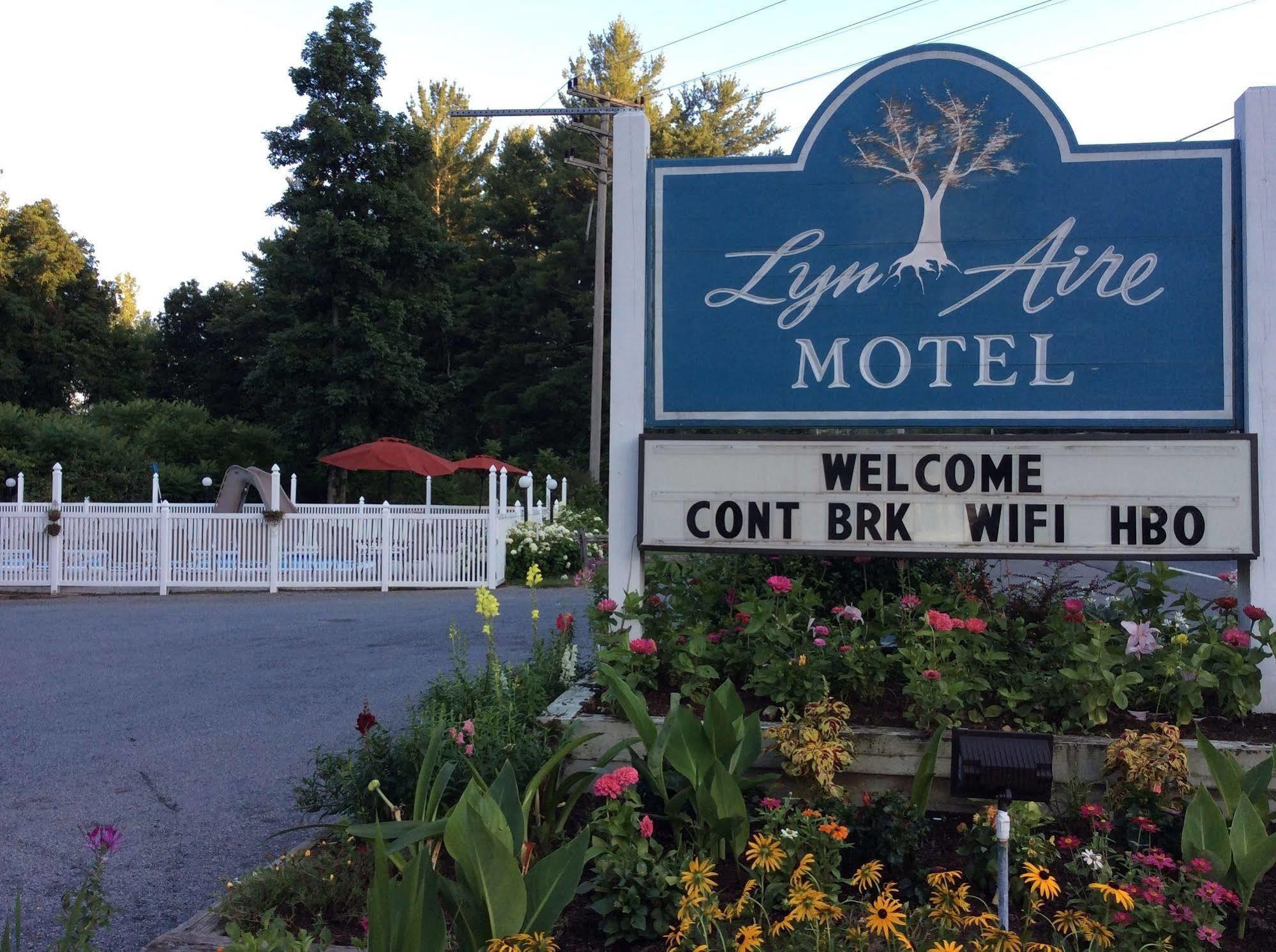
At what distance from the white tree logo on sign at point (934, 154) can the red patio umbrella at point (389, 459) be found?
16053 millimetres

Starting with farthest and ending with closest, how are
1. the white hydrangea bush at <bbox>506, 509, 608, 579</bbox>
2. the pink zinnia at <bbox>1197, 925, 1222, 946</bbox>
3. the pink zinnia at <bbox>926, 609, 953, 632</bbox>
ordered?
the white hydrangea bush at <bbox>506, 509, 608, 579</bbox> → the pink zinnia at <bbox>926, 609, 953, 632</bbox> → the pink zinnia at <bbox>1197, 925, 1222, 946</bbox>

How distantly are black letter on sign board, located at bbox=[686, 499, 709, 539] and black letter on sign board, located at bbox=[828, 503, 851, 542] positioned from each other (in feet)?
1.86

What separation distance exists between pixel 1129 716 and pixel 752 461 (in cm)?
189

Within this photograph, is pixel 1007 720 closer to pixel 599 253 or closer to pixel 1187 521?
pixel 1187 521

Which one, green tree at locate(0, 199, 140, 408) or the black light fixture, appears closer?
the black light fixture

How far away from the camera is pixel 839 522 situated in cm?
493

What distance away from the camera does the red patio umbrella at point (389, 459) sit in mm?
20359

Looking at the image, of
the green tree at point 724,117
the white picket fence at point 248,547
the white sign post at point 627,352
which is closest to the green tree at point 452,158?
the green tree at point 724,117

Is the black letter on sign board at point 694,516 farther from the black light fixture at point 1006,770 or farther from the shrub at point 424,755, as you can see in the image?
the black light fixture at point 1006,770

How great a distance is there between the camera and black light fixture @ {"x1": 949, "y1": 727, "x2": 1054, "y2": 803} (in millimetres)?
3361

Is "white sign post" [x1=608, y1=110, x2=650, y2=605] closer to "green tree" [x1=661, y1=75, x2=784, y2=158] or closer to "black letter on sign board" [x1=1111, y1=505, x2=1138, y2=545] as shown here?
"black letter on sign board" [x1=1111, y1=505, x2=1138, y2=545]

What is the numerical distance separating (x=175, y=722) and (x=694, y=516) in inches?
179

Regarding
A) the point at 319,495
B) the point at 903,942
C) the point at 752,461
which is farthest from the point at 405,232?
→ the point at 903,942

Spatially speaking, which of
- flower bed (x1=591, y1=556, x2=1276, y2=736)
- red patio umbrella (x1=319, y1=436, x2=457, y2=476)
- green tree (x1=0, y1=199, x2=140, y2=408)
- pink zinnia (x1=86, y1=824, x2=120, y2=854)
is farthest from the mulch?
green tree (x1=0, y1=199, x2=140, y2=408)
